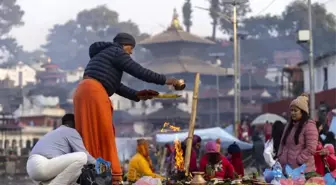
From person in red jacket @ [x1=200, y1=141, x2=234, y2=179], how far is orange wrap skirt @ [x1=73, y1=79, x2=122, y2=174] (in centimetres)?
354

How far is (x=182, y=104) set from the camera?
82.3 meters

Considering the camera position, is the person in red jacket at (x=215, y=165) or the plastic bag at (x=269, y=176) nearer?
the plastic bag at (x=269, y=176)

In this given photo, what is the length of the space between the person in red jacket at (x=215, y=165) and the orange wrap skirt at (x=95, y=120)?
139 inches

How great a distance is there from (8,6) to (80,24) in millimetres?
19570

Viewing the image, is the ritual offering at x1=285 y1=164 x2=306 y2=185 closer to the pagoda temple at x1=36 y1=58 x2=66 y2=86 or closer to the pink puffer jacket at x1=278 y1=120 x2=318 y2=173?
the pink puffer jacket at x1=278 y1=120 x2=318 y2=173

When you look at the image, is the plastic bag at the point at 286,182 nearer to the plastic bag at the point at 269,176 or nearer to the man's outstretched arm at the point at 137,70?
the plastic bag at the point at 269,176

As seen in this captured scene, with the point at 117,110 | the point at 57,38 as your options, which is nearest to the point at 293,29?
the point at 117,110

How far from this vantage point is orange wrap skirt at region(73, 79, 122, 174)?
829cm

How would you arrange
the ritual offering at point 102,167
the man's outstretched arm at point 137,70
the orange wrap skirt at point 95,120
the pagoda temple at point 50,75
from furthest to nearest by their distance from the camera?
the pagoda temple at point 50,75 < the man's outstretched arm at point 137,70 < the orange wrap skirt at point 95,120 < the ritual offering at point 102,167

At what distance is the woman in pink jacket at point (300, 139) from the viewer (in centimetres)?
965

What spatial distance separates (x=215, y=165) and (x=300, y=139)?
102 inches

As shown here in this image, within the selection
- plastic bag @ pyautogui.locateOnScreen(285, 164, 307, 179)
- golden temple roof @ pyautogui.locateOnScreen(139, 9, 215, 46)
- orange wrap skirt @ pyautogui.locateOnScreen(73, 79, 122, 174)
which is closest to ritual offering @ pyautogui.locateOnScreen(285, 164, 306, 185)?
plastic bag @ pyautogui.locateOnScreen(285, 164, 307, 179)

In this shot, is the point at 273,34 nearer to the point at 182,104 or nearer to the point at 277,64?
the point at 277,64

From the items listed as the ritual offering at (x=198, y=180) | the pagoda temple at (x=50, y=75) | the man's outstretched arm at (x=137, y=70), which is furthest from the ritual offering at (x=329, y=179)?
the pagoda temple at (x=50, y=75)
